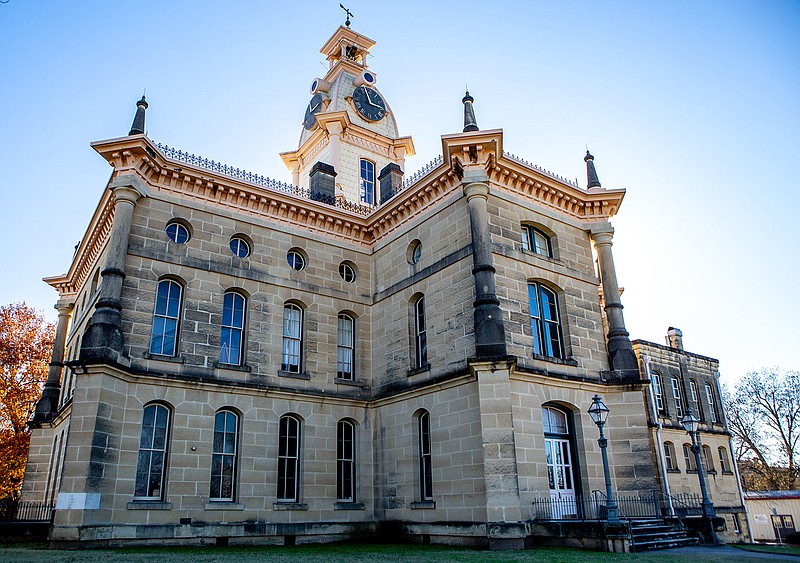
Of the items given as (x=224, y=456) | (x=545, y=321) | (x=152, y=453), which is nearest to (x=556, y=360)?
(x=545, y=321)

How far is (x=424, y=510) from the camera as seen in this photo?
19297 millimetres

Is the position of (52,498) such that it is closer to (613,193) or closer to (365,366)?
(365,366)

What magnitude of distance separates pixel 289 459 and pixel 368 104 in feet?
72.5

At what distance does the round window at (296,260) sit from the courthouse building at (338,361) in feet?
0.27

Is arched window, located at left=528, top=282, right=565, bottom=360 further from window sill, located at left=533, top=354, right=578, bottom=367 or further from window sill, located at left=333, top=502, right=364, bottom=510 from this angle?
window sill, located at left=333, top=502, right=364, bottom=510

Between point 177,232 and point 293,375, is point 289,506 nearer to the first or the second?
point 293,375

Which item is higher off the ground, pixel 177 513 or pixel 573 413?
pixel 573 413

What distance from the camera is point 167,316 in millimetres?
19938

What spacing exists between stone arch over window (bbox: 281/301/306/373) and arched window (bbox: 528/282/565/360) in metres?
8.26

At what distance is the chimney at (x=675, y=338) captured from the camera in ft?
125

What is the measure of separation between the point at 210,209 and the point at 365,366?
8048 mm

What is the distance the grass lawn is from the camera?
518 inches

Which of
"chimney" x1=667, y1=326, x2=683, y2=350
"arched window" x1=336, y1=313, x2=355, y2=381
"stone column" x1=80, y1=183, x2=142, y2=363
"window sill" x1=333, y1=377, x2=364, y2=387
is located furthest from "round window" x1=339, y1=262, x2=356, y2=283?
"chimney" x1=667, y1=326, x2=683, y2=350

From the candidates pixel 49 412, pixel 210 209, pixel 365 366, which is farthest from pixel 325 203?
pixel 49 412
